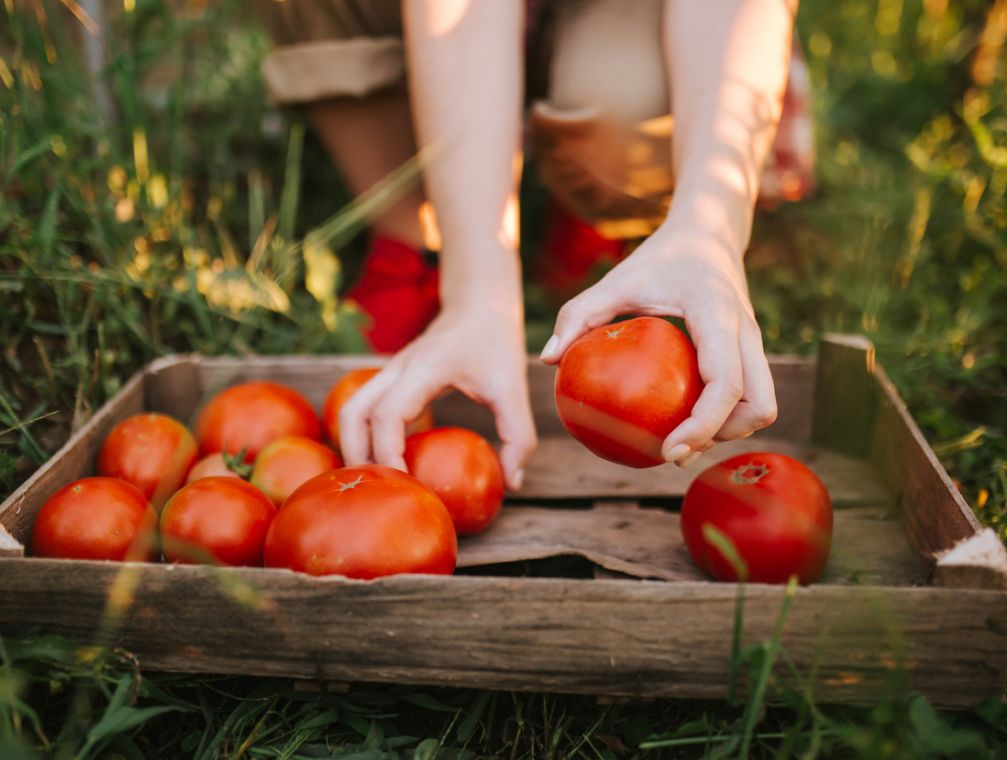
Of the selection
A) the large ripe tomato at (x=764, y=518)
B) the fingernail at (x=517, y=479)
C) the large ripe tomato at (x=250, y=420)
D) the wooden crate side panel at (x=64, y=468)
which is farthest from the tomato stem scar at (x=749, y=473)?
the wooden crate side panel at (x=64, y=468)

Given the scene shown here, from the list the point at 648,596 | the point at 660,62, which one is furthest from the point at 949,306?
the point at 648,596

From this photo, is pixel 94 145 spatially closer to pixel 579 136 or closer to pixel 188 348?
pixel 188 348

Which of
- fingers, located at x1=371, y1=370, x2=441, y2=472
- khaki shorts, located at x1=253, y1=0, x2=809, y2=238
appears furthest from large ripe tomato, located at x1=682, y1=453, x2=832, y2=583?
khaki shorts, located at x1=253, y1=0, x2=809, y2=238

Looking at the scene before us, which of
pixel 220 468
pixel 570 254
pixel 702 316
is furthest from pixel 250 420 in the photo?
pixel 570 254

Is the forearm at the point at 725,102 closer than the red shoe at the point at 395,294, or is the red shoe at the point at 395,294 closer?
the forearm at the point at 725,102

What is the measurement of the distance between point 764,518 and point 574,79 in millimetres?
1210

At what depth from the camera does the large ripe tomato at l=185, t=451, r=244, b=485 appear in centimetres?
150

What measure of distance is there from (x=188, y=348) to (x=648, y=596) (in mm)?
1424

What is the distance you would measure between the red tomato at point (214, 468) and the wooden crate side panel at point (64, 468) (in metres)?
0.19

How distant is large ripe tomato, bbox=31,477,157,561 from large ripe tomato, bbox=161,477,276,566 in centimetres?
4

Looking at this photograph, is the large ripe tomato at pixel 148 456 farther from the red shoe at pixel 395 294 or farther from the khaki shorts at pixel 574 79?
the khaki shorts at pixel 574 79

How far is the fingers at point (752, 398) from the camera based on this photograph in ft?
3.68

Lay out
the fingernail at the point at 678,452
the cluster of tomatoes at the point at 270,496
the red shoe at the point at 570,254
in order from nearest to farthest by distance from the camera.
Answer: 1. the fingernail at the point at 678,452
2. the cluster of tomatoes at the point at 270,496
3. the red shoe at the point at 570,254

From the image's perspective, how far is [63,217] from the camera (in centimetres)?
208
